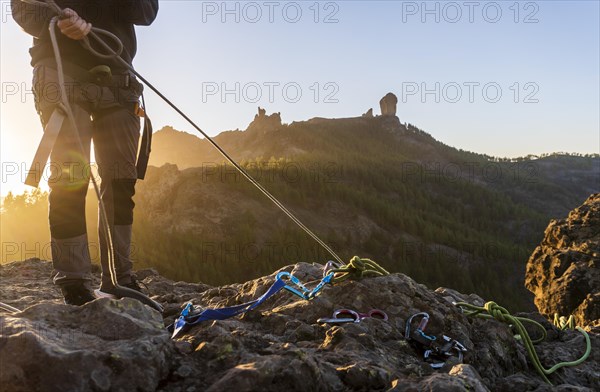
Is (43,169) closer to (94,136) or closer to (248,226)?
(94,136)

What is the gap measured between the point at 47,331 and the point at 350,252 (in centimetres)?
1716

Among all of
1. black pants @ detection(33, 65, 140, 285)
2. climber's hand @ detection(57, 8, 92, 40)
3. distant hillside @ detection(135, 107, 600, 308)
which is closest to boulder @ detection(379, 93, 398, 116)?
distant hillside @ detection(135, 107, 600, 308)

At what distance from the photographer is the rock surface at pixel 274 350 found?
1.56m

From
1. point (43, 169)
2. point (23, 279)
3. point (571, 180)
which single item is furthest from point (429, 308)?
point (571, 180)

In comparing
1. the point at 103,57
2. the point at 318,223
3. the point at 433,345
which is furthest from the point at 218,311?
the point at 318,223

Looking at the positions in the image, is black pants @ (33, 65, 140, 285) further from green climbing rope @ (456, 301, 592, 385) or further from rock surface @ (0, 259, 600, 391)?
green climbing rope @ (456, 301, 592, 385)

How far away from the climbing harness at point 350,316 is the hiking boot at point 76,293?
150cm

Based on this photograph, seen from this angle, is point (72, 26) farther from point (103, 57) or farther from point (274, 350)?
point (274, 350)

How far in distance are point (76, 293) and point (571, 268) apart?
5.52m

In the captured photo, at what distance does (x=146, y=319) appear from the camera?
2057 millimetres

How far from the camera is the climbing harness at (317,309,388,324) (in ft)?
7.91

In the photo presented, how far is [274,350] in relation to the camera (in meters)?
1.95

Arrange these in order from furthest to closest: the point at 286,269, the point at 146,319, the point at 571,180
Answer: the point at 571,180 < the point at 286,269 < the point at 146,319

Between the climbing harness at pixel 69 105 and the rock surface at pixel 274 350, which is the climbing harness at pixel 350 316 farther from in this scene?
the climbing harness at pixel 69 105
